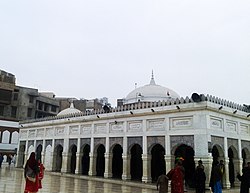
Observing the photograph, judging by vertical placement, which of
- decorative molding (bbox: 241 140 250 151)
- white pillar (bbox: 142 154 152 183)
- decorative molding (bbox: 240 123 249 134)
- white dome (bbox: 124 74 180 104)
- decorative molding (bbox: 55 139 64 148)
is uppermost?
white dome (bbox: 124 74 180 104)

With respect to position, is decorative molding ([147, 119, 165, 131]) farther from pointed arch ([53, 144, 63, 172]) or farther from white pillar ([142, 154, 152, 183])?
pointed arch ([53, 144, 63, 172])

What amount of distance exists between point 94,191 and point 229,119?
9.06 meters

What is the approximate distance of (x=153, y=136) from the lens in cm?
1689

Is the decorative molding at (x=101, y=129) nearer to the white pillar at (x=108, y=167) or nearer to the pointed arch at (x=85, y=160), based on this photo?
the white pillar at (x=108, y=167)

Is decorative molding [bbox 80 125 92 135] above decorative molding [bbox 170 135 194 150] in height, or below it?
above

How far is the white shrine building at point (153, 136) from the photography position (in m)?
15.0

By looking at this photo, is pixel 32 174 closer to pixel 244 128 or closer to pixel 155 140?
pixel 155 140

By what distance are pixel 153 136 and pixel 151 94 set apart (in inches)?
304

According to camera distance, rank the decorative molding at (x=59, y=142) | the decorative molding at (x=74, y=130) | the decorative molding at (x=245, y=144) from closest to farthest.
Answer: the decorative molding at (x=245, y=144)
the decorative molding at (x=74, y=130)
the decorative molding at (x=59, y=142)

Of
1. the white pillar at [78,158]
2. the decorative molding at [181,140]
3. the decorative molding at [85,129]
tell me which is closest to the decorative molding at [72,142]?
the white pillar at [78,158]

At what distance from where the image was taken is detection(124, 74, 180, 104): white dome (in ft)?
78.3

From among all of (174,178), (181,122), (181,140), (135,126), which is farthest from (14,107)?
(174,178)

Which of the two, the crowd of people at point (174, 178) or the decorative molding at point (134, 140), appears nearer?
the crowd of people at point (174, 178)

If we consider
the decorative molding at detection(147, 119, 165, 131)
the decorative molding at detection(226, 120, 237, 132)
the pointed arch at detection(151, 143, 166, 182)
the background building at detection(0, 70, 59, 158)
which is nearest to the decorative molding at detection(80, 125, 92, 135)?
the pointed arch at detection(151, 143, 166, 182)
